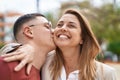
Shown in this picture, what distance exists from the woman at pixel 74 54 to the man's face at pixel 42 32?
8 cm

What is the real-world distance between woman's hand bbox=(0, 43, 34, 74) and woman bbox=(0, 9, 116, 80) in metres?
A: 0.25

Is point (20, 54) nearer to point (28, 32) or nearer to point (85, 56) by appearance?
point (28, 32)

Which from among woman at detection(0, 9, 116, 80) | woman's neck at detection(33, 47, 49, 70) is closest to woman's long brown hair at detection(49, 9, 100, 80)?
woman at detection(0, 9, 116, 80)

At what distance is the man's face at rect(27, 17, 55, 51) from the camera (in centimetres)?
270

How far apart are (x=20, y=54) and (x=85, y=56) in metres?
0.65

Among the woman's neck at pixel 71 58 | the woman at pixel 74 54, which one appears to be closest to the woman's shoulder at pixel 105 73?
the woman at pixel 74 54

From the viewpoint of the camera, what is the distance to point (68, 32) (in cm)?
282

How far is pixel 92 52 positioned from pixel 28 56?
26.1 inches

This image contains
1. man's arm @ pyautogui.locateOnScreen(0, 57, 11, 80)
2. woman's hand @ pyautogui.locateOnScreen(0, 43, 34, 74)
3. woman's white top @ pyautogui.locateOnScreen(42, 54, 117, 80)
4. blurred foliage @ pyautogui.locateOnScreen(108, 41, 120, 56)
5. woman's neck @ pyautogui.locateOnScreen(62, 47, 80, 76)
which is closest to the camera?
man's arm @ pyautogui.locateOnScreen(0, 57, 11, 80)

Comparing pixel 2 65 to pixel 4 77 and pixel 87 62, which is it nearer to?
pixel 4 77

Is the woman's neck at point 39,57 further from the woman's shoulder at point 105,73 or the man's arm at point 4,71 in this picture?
the woman's shoulder at point 105,73

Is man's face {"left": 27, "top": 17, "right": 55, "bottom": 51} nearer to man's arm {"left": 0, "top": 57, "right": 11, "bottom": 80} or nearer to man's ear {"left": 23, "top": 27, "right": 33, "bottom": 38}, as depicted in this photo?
man's ear {"left": 23, "top": 27, "right": 33, "bottom": 38}

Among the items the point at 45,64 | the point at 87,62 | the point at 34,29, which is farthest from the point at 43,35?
the point at 87,62

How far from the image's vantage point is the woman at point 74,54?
2.82m
